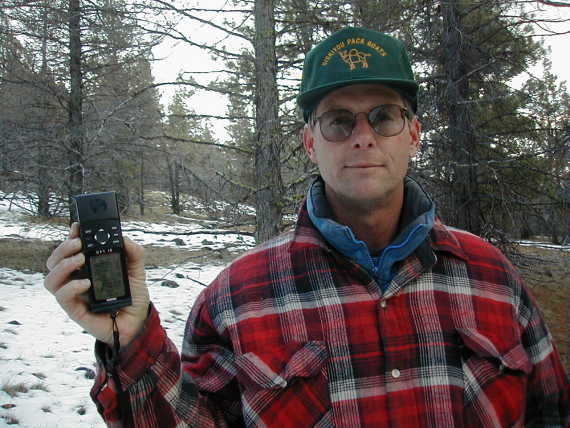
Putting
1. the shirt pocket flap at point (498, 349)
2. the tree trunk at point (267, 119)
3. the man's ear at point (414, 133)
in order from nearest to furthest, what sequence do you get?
1. the shirt pocket flap at point (498, 349)
2. the man's ear at point (414, 133)
3. the tree trunk at point (267, 119)

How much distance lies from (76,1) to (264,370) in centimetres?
858

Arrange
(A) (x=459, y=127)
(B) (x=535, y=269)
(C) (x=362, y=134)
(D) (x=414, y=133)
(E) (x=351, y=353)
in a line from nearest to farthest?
(E) (x=351, y=353) < (C) (x=362, y=134) < (D) (x=414, y=133) < (A) (x=459, y=127) < (B) (x=535, y=269)

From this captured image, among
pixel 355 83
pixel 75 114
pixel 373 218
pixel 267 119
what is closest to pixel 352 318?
pixel 373 218

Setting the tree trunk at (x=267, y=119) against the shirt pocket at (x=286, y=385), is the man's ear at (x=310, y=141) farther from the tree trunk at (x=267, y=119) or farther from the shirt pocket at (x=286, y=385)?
the tree trunk at (x=267, y=119)

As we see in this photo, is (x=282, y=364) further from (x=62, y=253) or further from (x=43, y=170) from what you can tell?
(x=43, y=170)

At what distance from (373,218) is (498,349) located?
0.74 m

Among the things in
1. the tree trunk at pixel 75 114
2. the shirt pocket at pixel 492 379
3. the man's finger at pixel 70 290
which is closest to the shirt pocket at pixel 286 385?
the shirt pocket at pixel 492 379

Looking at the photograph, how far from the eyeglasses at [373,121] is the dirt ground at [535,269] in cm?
476

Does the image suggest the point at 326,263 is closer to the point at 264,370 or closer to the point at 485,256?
the point at 264,370

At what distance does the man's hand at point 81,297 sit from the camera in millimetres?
1431

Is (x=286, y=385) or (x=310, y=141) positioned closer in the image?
(x=286, y=385)

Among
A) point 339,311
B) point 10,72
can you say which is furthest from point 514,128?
point 10,72

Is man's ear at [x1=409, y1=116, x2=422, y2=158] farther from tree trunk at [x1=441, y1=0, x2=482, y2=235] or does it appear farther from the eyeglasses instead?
tree trunk at [x1=441, y1=0, x2=482, y2=235]

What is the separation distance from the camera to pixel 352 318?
66.3 inches
